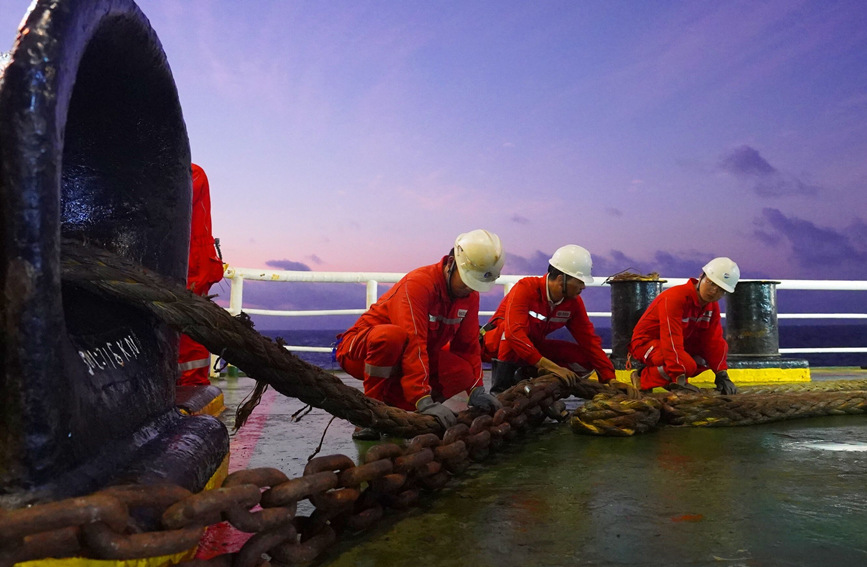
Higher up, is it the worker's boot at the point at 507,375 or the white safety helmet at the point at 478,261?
the white safety helmet at the point at 478,261

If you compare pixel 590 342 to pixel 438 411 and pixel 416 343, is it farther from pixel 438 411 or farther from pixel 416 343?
pixel 438 411

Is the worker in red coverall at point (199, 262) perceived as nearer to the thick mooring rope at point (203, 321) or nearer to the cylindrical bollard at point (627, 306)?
the thick mooring rope at point (203, 321)

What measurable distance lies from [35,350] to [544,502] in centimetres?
135

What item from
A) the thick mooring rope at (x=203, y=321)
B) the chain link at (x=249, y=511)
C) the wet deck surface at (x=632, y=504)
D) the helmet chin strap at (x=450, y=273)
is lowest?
the wet deck surface at (x=632, y=504)

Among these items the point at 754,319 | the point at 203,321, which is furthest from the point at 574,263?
the point at 203,321

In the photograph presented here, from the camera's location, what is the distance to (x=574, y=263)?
176 inches

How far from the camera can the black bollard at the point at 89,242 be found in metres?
0.95

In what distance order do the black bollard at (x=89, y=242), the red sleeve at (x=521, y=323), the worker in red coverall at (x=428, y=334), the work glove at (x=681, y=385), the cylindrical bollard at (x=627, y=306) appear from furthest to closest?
the cylindrical bollard at (x=627, y=306) → the work glove at (x=681, y=385) → the red sleeve at (x=521, y=323) → the worker in red coverall at (x=428, y=334) → the black bollard at (x=89, y=242)

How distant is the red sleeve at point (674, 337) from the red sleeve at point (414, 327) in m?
2.30

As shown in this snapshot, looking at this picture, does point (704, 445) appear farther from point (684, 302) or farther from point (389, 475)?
point (684, 302)

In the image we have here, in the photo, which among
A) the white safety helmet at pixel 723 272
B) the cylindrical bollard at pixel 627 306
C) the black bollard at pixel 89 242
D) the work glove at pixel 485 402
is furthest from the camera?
the cylindrical bollard at pixel 627 306

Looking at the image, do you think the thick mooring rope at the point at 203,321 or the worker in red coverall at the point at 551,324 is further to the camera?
the worker in red coverall at the point at 551,324

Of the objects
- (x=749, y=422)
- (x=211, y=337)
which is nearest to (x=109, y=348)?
(x=211, y=337)

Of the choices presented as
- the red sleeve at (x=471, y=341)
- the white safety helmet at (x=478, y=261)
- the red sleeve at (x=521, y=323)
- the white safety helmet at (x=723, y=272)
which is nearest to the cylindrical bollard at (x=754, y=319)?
the white safety helmet at (x=723, y=272)
